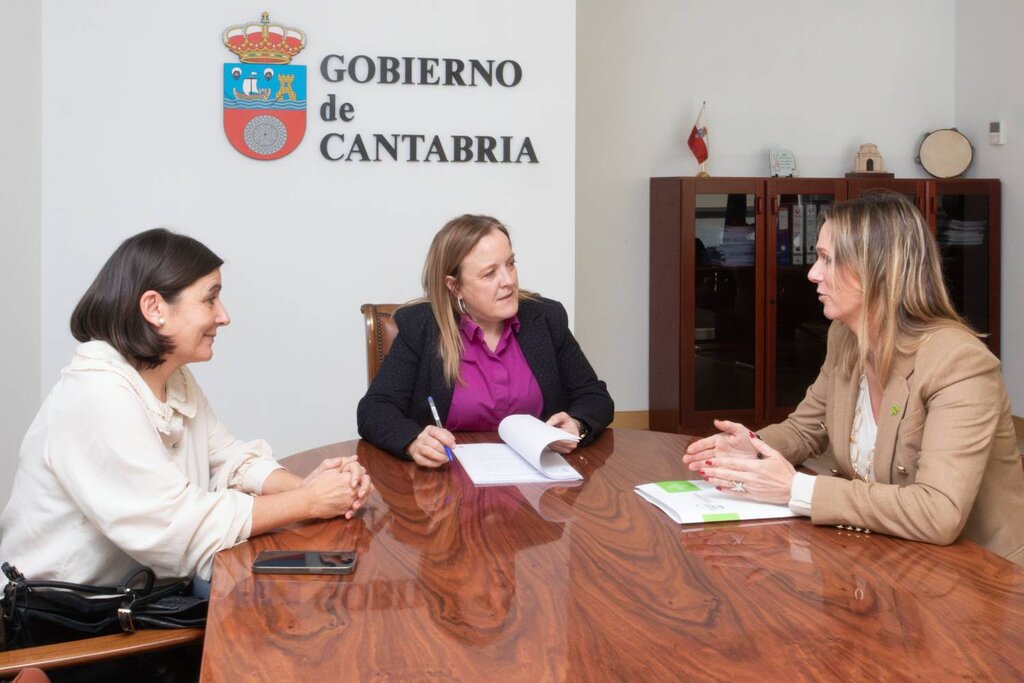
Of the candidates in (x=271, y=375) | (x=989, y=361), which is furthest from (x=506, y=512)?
(x=271, y=375)

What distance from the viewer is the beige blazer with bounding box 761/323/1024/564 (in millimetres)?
1651

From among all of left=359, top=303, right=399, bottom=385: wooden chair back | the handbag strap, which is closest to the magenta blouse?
left=359, top=303, right=399, bottom=385: wooden chair back

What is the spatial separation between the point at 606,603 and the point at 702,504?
1.62ft

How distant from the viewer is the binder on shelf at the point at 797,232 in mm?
5789

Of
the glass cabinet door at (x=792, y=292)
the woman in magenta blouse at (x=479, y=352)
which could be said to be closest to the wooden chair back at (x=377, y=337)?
the woman in magenta blouse at (x=479, y=352)

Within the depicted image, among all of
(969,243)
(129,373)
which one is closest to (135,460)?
(129,373)

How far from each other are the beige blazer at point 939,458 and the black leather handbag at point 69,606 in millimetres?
1049

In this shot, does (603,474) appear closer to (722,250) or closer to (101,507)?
(101,507)

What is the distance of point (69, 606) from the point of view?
5.16 feet

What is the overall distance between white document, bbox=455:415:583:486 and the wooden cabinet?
348 cm

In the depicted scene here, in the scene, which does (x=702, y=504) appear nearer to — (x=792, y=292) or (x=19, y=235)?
(x=19, y=235)

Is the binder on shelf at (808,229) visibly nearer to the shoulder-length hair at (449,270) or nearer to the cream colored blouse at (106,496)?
the shoulder-length hair at (449,270)

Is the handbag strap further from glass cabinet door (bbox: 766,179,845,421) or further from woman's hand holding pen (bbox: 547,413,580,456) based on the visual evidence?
glass cabinet door (bbox: 766,179,845,421)

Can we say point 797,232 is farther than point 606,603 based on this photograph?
Yes
